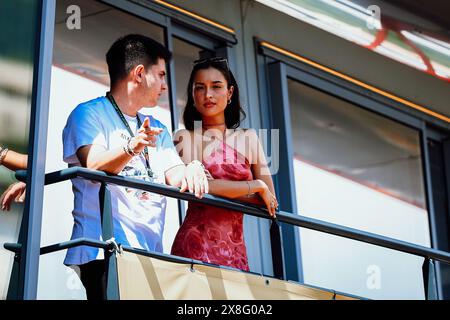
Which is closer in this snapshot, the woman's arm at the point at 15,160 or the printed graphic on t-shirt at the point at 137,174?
the woman's arm at the point at 15,160

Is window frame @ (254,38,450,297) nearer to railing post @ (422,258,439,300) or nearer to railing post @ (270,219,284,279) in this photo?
railing post @ (422,258,439,300)

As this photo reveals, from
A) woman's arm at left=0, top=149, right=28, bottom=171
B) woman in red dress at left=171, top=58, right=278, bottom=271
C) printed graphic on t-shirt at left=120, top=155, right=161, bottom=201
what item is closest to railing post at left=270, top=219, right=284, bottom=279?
woman in red dress at left=171, top=58, right=278, bottom=271

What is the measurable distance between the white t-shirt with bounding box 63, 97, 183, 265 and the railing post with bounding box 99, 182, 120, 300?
0.16 m

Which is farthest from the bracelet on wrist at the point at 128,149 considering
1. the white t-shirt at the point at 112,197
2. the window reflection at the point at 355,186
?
the window reflection at the point at 355,186

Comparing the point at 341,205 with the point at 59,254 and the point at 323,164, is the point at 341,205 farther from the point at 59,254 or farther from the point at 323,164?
the point at 59,254

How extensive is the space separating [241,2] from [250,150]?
2896mm

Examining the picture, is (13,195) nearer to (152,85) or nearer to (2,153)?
(2,153)

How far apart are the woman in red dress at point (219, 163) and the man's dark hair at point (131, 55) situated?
1.19 ft

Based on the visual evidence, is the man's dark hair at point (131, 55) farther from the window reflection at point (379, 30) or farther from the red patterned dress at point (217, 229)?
the window reflection at point (379, 30)

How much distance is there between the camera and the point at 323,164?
327 inches

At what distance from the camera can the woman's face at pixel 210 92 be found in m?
5.11

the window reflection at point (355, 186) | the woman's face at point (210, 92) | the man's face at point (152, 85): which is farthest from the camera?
the window reflection at point (355, 186)

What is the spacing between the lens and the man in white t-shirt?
169 inches

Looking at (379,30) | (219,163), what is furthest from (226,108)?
(379,30)
